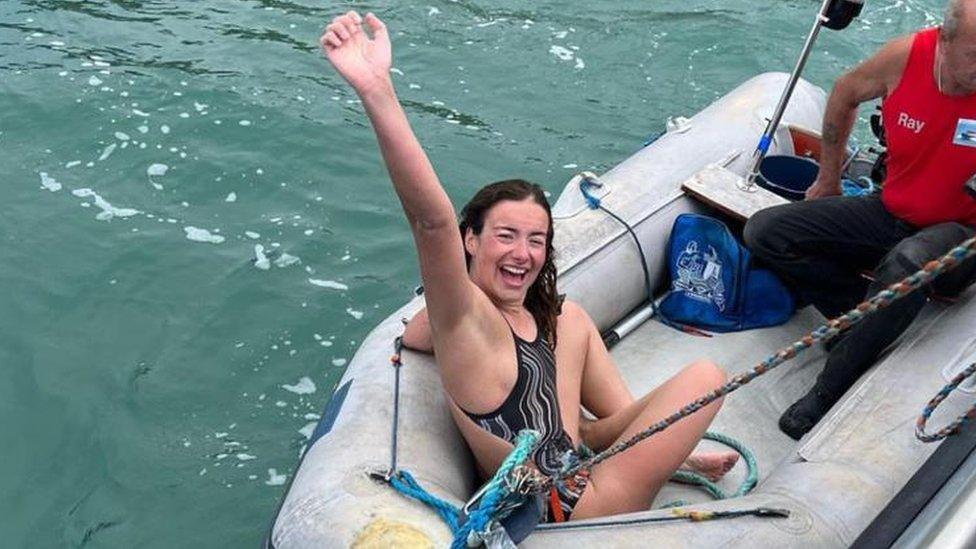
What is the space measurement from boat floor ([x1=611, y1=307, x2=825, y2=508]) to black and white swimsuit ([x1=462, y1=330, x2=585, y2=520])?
0.76 meters

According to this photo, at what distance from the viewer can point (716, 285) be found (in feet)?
13.3

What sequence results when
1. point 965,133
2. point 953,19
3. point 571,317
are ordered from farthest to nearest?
point 965,133, point 953,19, point 571,317

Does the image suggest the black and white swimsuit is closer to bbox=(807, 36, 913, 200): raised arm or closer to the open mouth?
the open mouth

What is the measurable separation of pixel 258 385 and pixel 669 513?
217 cm

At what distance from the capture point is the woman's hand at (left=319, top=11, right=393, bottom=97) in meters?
2.07

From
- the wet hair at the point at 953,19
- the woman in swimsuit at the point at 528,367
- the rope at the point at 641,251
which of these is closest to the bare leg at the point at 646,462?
the woman in swimsuit at the point at 528,367

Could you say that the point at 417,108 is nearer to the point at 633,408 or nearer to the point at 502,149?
the point at 502,149

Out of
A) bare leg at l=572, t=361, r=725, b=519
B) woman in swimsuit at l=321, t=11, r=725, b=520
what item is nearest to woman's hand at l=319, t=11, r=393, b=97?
woman in swimsuit at l=321, t=11, r=725, b=520

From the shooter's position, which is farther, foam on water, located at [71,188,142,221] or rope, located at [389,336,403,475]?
foam on water, located at [71,188,142,221]

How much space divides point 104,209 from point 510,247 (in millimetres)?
3209

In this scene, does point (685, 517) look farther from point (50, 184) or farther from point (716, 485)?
Answer: point (50, 184)

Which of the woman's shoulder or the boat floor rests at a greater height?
the woman's shoulder

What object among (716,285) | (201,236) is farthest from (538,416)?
(201,236)

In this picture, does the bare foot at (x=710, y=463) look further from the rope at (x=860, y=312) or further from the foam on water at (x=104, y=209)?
the foam on water at (x=104, y=209)
